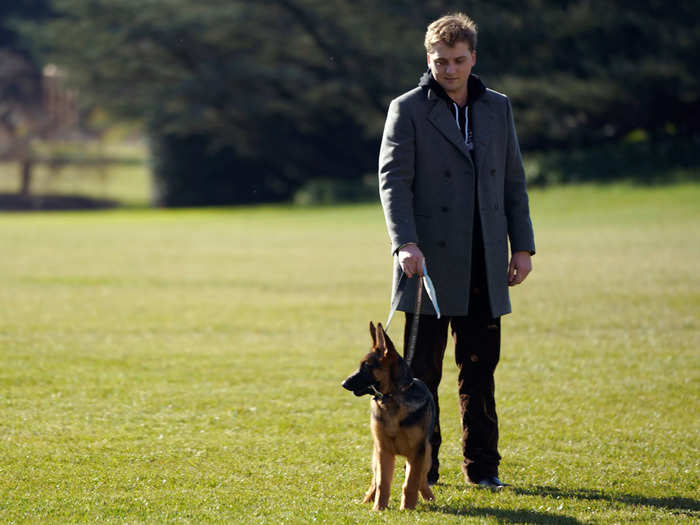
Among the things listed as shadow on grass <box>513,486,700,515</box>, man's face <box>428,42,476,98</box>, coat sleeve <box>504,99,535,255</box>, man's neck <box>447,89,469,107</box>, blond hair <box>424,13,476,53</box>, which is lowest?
shadow on grass <box>513,486,700,515</box>

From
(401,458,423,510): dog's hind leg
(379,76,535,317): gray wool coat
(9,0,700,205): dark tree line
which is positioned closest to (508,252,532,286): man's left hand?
(379,76,535,317): gray wool coat

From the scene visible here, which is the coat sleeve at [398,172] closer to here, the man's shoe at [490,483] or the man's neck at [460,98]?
the man's neck at [460,98]

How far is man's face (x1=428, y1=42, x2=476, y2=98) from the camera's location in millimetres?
4445

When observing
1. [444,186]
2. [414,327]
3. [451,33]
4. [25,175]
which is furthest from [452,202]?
[25,175]

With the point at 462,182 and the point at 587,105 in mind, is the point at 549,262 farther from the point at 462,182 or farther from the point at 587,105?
the point at 587,105

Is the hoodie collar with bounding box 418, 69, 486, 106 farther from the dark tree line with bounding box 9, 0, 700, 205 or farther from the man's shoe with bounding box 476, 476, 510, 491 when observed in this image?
the dark tree line with bounding box 9, 0, 700, 205

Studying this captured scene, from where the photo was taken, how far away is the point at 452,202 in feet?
15.2

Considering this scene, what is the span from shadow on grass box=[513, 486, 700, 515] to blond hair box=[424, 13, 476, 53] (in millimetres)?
2063

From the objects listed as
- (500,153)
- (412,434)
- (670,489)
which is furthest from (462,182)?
(670,489)

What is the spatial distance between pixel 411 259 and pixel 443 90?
0.81 m

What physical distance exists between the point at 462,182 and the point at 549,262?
1157 centimetres

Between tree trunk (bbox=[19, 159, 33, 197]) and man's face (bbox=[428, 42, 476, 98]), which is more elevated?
tree trunk (bbox=[19, 159, 33, 197])

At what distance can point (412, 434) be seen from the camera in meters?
4.20

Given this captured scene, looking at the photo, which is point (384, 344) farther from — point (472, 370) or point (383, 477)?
point (472, 370)
